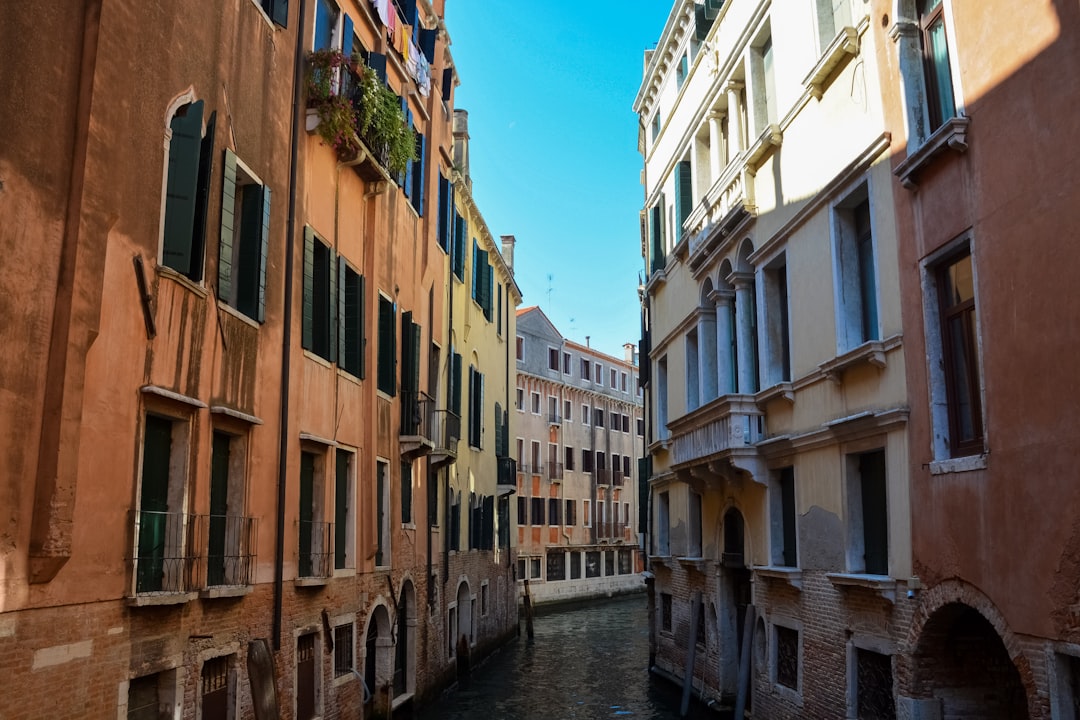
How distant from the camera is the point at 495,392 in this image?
2680 cm

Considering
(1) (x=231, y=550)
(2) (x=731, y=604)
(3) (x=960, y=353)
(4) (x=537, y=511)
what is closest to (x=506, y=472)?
(2) (x=731, y=604)

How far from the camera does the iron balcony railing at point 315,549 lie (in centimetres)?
1144

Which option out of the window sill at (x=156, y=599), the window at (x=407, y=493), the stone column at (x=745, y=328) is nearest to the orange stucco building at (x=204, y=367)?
the window sill at (x=156, y=599)

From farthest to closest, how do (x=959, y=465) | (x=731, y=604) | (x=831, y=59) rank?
(x=731, y=604) < (x=831, y=59) < (x=959, y=465)

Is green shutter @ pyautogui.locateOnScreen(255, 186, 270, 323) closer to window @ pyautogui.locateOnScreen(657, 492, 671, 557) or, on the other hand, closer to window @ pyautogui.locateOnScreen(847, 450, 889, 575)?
window @ pyautogui.locateOnScreen(847, 450, 889, 575)

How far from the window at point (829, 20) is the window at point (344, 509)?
7809mm

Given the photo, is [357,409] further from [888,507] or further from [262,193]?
[888,507]

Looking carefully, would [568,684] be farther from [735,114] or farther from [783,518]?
[735,114]

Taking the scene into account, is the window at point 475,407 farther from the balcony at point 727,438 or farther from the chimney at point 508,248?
the chimney at point 508,248

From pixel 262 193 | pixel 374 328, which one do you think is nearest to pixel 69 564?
pixel 262 193

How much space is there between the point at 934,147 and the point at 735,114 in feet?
22.7

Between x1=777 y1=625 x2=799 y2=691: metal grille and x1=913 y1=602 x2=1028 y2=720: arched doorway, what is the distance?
3.29 metres

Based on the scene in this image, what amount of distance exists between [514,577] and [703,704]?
12886 millimetres

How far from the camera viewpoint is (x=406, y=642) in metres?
15.9
